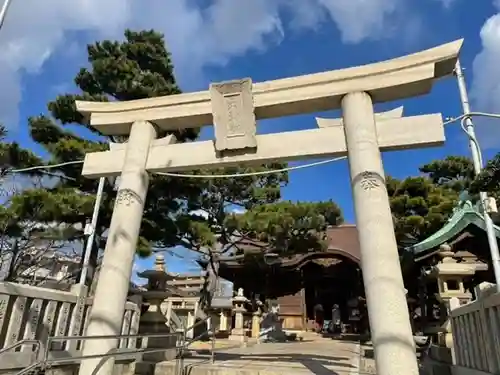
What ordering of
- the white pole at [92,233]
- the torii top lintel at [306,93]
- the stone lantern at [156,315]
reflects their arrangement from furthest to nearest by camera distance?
the white pole at [92,233], the stone lantern at [156,315], the torii top lintel at [306,93]

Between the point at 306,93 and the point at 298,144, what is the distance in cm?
81

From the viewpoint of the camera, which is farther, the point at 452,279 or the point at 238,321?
the point at 238,321

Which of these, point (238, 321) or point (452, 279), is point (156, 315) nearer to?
point (452, 279)

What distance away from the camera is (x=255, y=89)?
5.91 metres

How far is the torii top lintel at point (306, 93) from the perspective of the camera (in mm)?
5359

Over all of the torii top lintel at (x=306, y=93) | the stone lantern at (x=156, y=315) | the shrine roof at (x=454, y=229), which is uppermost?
the torii top lintel at (x=306, y=93)

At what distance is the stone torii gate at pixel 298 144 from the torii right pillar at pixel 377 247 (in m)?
0.01

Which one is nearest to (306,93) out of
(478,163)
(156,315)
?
(478,163)

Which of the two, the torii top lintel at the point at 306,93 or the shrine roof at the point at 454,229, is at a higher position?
the torii top lintel at the point at 306,93

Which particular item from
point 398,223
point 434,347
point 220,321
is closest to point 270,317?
point 220,321

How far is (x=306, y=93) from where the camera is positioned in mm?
5727

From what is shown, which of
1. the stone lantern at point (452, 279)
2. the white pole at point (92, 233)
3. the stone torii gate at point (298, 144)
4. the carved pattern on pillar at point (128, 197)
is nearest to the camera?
the stone torii gate at point (298, 144)

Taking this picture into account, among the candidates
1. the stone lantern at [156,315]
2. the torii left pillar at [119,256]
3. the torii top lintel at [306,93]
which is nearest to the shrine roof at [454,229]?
the torii top lintel at [306,93]

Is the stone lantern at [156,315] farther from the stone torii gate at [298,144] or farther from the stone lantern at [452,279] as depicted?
the stone lantern at [452,279]
